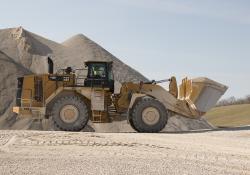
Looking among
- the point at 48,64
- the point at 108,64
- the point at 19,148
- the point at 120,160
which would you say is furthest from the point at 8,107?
the point at 120,160

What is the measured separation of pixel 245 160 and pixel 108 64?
395 inches

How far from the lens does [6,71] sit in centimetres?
3566

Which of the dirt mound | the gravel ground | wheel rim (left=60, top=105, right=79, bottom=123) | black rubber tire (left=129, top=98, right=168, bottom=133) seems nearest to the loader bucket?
Result: black rubber tire (left=129, top=98, right=168, bottom=133)

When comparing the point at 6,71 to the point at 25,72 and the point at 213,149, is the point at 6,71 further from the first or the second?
the point at 213,149

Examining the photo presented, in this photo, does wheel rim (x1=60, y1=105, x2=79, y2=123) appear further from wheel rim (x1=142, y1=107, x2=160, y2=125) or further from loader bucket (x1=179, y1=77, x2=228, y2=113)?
loader bucket (x1=179, y1=77, x2=228, y2=113)

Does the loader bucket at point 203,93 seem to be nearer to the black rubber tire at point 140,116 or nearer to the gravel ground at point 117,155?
the black rubber tire at point 140,116

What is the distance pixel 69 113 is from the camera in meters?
18.7

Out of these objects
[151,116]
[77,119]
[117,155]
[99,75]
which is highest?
[99,75]

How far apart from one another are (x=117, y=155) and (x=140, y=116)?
8.33 meters

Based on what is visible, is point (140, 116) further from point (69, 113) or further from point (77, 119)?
point (69, 113)

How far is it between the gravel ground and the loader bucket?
458 cm

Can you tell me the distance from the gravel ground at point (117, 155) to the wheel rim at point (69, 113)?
10.9ft

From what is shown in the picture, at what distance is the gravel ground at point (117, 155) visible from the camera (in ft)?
28.0

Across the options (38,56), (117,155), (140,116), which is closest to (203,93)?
(140,116)
